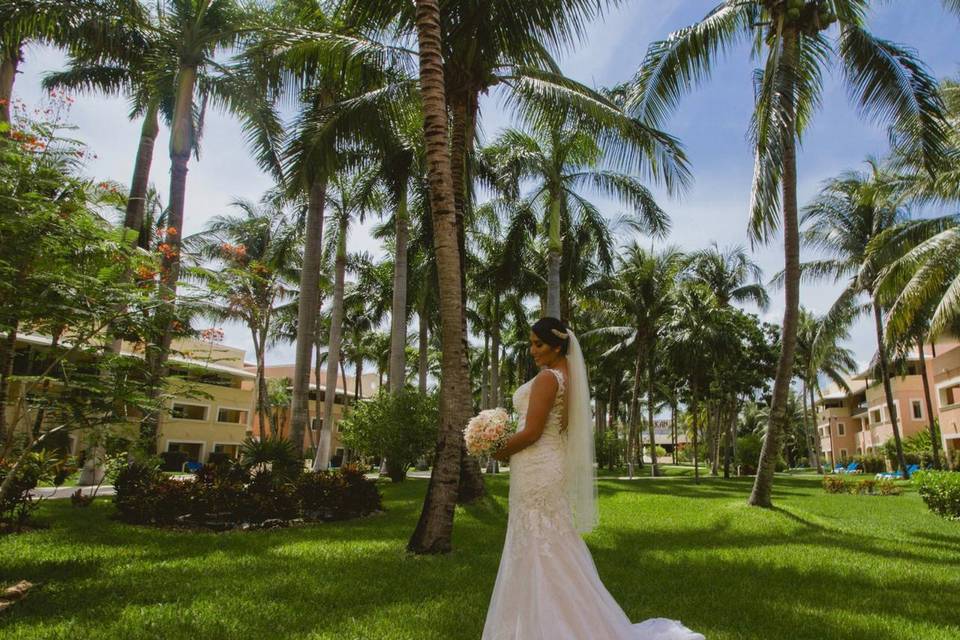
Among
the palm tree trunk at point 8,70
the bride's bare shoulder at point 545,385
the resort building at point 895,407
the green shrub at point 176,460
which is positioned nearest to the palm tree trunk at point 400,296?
the palm tree trunk at point 8,70

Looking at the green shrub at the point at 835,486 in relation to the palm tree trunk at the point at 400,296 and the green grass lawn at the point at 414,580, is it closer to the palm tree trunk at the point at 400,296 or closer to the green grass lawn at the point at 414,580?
the green grass lawn at the point at 414,580

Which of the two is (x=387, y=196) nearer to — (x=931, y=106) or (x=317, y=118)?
(x=317, y=118)

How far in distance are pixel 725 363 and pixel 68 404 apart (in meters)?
29.7

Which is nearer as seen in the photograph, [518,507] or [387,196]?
[518,507]

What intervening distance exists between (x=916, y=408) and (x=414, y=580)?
6132cm

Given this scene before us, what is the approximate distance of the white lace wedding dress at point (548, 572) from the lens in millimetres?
4078

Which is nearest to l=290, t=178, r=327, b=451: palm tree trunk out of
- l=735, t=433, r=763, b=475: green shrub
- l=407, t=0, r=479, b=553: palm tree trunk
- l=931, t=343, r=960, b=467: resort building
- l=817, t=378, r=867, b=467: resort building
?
l=407, t=0, r=479, b=553: palm tree trunk

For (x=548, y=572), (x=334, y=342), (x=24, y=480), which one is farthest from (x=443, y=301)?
(x=334, y=342)

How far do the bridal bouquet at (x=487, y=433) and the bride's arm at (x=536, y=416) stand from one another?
6cm

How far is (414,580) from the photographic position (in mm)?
6895

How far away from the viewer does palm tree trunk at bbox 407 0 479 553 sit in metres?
→ 8.41

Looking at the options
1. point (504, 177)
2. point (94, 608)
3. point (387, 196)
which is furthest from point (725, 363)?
point (94, 608)

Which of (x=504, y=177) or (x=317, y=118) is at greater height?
(x=504, y=177)

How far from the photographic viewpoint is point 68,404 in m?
6.51
